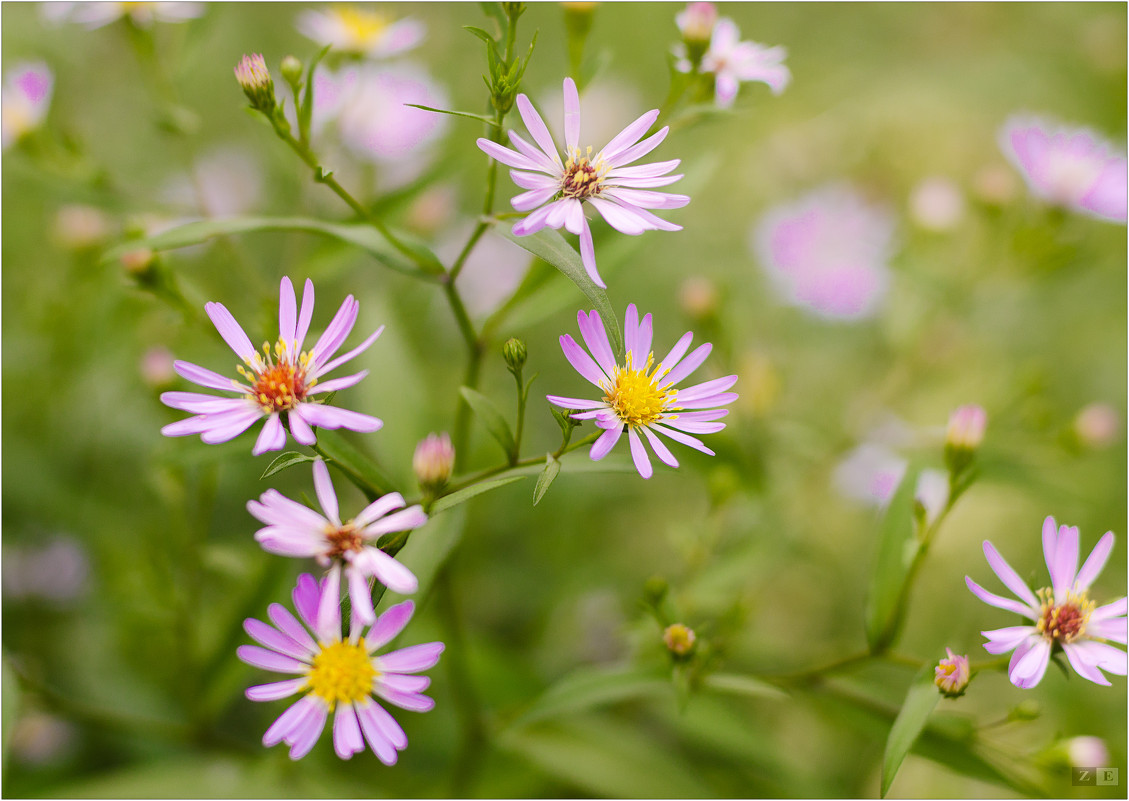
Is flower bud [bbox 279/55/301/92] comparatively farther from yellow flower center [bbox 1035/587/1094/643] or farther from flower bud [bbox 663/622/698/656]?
yellow flower center [bbox 1035/587/1094/643]

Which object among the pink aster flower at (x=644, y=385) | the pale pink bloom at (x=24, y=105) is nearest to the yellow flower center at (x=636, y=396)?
the pink aster flower at (x=644, y=385)

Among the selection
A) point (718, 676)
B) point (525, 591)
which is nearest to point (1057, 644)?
point (718, 676)

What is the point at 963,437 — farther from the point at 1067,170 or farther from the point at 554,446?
the point at 554,446

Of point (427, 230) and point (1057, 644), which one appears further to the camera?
point (427, 230)

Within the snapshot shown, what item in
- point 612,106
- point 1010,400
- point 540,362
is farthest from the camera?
point 612,106

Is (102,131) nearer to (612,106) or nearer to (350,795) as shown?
(612,106)

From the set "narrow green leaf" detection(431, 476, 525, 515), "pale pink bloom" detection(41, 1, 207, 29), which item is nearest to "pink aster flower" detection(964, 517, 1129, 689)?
"narrow green leaf" detection(431, 476, 525, 515)
